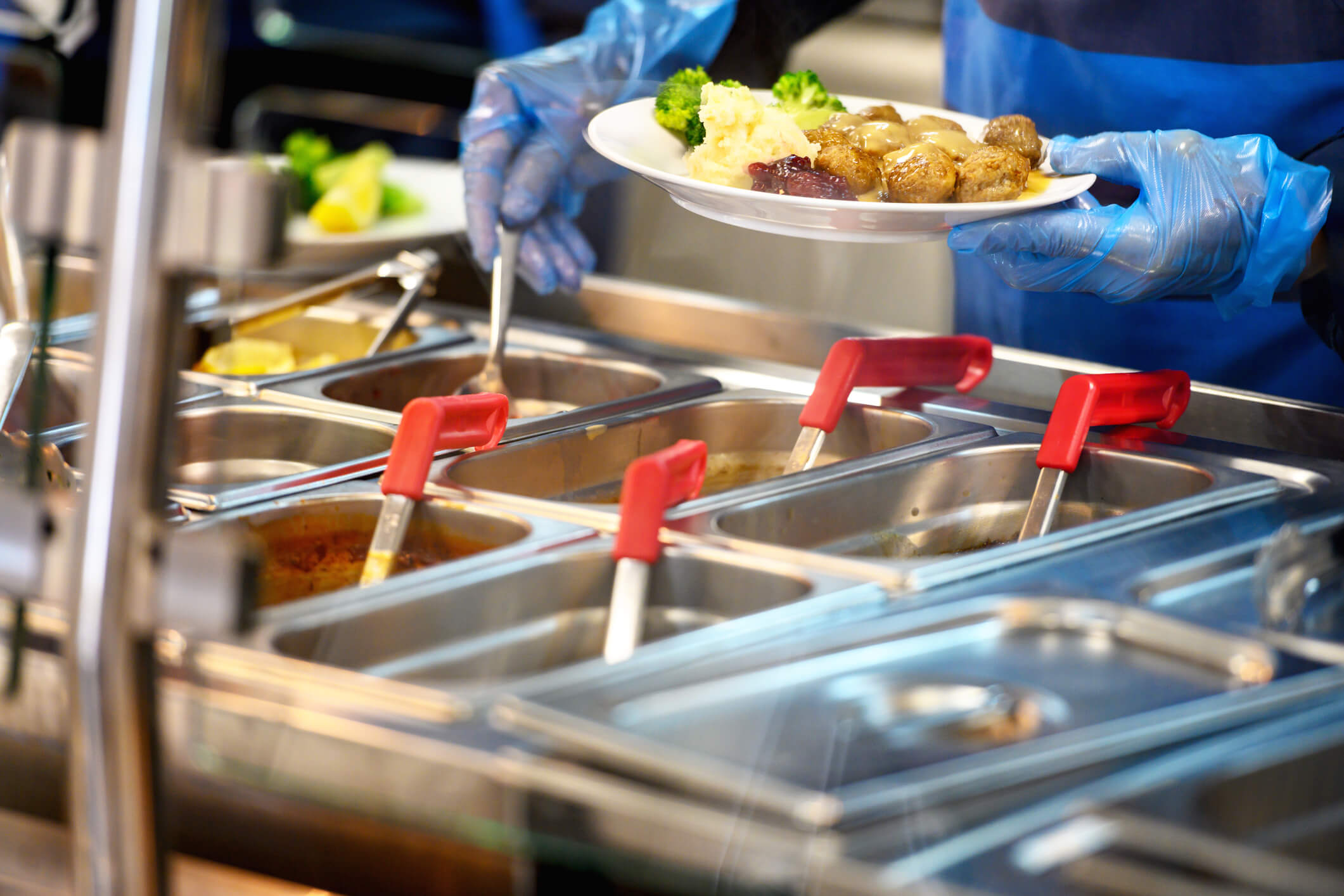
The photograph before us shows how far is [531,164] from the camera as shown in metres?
1.57

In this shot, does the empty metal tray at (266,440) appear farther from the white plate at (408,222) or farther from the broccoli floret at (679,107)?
the broccoli floret at (679,107)

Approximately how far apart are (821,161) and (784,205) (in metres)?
0.15

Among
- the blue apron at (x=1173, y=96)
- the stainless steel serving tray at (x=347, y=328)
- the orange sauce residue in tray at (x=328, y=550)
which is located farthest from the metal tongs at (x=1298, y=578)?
the stainless steel serving tray at (x=347, y=328)

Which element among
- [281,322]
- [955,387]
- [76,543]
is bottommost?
[281,322]

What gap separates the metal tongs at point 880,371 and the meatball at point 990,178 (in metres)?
0.21

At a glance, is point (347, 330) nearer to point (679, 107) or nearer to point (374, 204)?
point (374, 204)

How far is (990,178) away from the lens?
114 centimetres

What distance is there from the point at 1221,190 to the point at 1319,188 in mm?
103

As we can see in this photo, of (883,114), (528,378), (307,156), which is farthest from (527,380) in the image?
(307,156)

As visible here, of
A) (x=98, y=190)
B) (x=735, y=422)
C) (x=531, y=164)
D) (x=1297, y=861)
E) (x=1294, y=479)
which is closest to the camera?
(x=98, y=190)

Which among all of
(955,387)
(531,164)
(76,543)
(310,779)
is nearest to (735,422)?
(955,387)

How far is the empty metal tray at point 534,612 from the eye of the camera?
83cm

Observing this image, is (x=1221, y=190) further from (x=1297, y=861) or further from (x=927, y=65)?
(x=927, y=65)

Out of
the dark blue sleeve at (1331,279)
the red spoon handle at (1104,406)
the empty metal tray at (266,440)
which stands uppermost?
the dark blue sleeve at (1331,279)
